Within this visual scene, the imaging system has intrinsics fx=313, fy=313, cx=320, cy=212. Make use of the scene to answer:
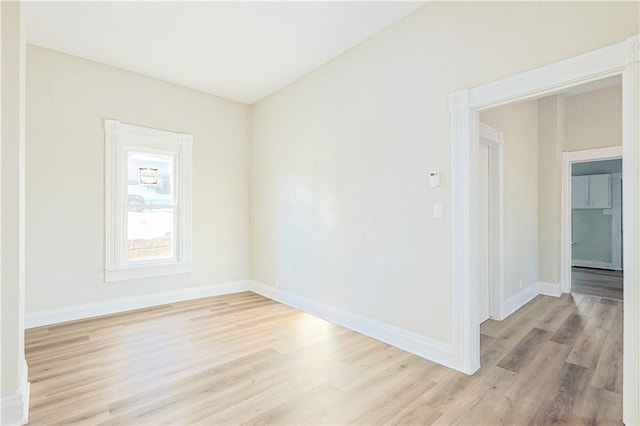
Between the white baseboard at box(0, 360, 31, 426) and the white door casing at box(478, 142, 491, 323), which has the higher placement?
the white door casing at box(478, 142, 491, 323)

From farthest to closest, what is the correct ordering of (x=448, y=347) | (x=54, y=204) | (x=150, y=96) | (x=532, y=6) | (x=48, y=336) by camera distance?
(x=150, y=96) → (x=54, y=204) → (x=48, y=336) → (x=448, y=347) → (x=532, y=6)

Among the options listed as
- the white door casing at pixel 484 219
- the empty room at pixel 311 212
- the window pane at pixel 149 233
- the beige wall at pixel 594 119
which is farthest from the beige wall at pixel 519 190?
the window pane at pixel 149 233

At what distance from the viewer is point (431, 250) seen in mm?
2777

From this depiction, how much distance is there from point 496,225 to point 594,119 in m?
2.77

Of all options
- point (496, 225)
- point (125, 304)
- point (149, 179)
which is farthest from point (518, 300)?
point (149, 179)

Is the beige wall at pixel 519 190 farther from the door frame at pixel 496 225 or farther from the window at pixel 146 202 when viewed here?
the window at pixel 146 202

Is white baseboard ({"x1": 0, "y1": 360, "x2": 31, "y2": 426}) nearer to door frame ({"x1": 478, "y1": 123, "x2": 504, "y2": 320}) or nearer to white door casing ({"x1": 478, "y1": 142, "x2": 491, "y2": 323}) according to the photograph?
white door casing ({"x1": 478, "y1": 142, "x2": 491, "y2": 323})

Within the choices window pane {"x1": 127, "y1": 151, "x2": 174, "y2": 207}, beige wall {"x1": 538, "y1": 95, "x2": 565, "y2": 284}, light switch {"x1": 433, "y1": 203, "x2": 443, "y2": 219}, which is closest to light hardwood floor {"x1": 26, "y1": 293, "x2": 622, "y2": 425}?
beige wall {"x1": 538, "y1": 95, "x2": 565, "y2": 284}

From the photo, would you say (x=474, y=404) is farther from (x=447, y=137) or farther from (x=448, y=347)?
(x=447, y=137)

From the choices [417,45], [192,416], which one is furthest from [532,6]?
[192,416]

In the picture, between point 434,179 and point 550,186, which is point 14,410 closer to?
point 434,179

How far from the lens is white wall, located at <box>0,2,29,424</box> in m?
1.87

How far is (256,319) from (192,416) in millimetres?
1833

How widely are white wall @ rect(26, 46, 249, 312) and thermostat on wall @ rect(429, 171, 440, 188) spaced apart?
344cm
